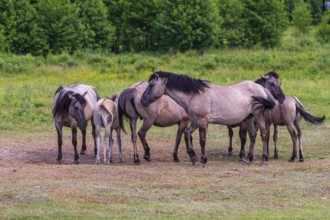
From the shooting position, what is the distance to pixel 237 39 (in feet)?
158

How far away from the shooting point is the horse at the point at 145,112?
16438mm

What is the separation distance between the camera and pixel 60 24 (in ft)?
138

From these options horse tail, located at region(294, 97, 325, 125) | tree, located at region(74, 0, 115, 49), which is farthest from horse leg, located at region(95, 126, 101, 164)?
tree, located at region(74, 0, 115, 49)

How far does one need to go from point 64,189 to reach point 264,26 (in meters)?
36.7

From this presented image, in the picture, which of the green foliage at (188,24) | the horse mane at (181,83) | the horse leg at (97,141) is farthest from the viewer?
the green foliage at (188,24)

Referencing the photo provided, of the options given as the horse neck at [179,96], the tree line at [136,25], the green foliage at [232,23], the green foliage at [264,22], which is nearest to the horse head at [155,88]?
the horse neck at [179,96]

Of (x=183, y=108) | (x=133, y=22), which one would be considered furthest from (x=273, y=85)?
(x=133, y=22)

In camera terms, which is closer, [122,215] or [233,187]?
[122,215]

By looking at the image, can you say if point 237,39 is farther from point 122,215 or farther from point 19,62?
point 122,215

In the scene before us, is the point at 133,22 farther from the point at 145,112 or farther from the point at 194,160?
the point at 194,160

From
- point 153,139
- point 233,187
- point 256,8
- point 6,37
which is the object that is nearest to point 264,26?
point 256,8

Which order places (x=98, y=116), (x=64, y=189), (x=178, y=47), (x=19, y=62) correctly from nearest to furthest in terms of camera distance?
(x=64, y=189)
(x=98, y=116)
(x=19, y=62)
(x=178, y=47)

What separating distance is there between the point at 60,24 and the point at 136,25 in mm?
7243

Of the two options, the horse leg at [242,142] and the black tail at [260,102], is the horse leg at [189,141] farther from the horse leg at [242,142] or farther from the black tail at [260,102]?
the black tail at [260,102]
